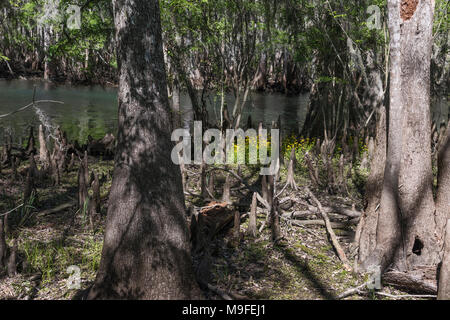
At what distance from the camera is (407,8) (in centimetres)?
405

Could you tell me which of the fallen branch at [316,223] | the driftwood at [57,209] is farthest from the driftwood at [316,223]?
the driftwood at [57,209]

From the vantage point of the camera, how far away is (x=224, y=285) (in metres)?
4.17

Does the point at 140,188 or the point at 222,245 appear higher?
the point at 140,188

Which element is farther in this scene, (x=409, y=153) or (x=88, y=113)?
(x=88, y=113)

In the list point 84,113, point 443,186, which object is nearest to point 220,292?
point 443,186

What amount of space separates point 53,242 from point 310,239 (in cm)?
329

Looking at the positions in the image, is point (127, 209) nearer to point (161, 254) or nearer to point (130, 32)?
point (161, 254)

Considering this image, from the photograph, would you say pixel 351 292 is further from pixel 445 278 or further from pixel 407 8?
pixel 407 8

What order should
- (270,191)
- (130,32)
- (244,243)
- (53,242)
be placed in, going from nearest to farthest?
(130,32) → (53,242) → (244,243) → (270,191)

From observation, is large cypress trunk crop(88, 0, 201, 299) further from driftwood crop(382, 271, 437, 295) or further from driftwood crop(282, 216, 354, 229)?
driftwood crop(282, 216, 354, 229)

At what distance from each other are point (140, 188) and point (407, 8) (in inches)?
125

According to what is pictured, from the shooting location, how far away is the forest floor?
412 cm

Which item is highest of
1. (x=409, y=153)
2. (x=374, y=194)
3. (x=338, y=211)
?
(x=409, y=153)

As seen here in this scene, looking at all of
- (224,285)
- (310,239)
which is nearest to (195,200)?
(310,239)
